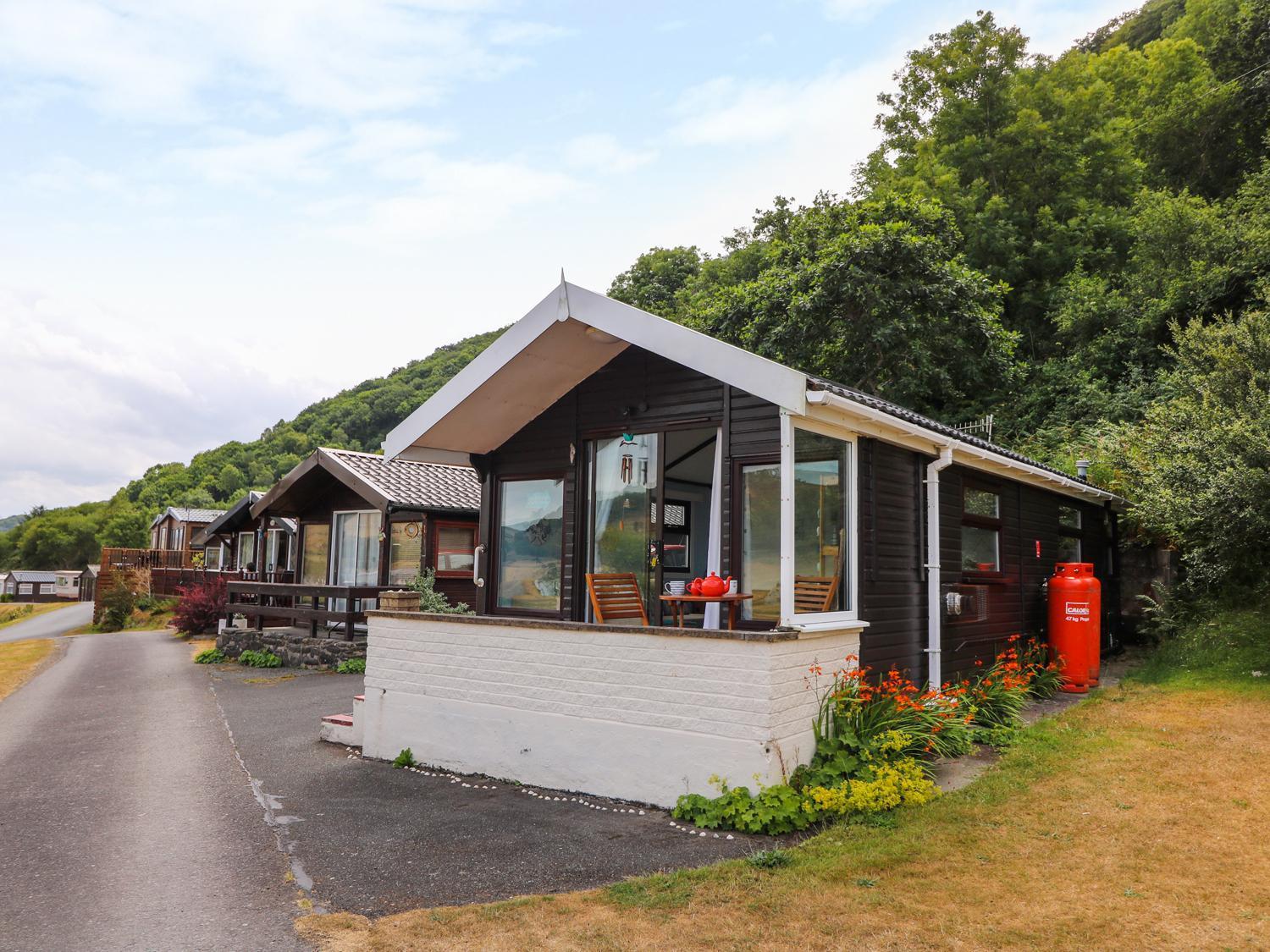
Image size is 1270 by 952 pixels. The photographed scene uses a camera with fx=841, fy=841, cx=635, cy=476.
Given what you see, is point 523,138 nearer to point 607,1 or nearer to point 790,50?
point 607,1

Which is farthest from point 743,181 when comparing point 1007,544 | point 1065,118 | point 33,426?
point 33,426

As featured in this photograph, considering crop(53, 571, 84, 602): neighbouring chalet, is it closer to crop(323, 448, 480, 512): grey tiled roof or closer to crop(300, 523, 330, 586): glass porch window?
crop(300, 523, 330, 586): glass porch window

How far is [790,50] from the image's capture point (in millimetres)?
11469

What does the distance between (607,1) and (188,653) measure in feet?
45.7

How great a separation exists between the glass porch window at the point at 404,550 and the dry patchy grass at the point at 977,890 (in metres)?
11.5

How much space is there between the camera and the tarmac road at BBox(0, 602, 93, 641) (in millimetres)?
25094

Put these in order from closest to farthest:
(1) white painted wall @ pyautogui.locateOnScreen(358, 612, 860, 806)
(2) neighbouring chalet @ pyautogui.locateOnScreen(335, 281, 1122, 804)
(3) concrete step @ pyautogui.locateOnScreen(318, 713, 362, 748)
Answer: (1) white painted wall @ pyautogui.locateOnScreen(358, 612, 860, 806)
(2) neighbouring chalet @ pyautogui.locateOnScreen(335, 281, 1122, 804)
(3) concrete step @ pyautogui.locateOnScreen(318, 713, 362, 748)

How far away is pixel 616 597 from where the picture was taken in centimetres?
745

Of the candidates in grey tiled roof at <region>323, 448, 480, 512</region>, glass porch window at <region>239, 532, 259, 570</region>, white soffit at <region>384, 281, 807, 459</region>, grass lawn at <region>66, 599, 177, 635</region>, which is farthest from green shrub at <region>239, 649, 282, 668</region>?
grass lawn at <region>66, 599, 177, 635</region>

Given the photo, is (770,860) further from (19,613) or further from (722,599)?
(19,613)

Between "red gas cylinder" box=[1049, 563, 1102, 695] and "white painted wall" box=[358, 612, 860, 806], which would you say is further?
"red gas cylinder" box=[1049, 563, 1102, 695]

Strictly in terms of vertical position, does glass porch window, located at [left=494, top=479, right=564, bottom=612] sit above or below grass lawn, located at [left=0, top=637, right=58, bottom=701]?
above

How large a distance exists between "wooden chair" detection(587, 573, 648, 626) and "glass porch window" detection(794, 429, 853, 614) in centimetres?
181

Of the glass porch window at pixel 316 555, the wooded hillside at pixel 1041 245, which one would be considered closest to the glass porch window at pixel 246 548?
the glass porch window at pixel 316 555
